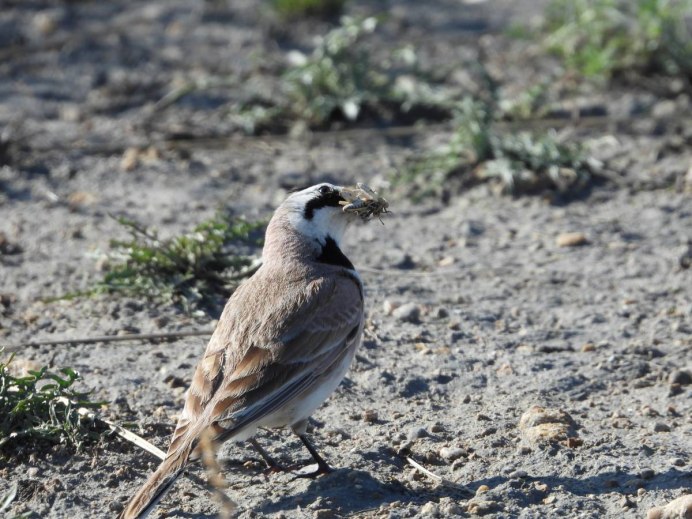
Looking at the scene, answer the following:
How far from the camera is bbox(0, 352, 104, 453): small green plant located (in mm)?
4742

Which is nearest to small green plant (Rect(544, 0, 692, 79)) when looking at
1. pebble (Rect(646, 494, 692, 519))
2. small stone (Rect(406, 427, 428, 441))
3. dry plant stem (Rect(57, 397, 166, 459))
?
small stone (Rect(406, 427, 428, 441))

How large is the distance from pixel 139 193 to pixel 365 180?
1515 millimetres

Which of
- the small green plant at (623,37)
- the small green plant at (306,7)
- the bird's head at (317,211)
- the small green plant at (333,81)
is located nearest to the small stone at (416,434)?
the bird's head at (317,211)

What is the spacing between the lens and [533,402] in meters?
5.19

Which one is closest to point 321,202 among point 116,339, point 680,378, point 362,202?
point 362,202

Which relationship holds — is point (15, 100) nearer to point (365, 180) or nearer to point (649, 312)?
point (365, 180)

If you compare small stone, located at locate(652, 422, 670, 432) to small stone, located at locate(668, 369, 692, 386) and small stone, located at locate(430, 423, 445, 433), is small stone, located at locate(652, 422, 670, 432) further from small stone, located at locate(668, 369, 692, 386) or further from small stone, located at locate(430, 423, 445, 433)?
small stone, located at locate(430, 423, 445, 433)

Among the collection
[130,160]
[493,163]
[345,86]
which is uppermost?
[345,86]

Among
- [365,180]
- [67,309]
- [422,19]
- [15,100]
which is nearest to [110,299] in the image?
[67,309]

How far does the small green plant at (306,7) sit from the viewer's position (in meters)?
10.1

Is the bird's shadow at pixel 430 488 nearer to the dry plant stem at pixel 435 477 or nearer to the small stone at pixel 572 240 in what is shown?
the dry plant stem at pixel 435 477

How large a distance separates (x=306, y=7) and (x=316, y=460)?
20.7 feet

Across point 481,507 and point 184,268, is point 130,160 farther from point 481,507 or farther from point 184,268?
point 481,507

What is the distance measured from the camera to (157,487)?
4.06m
